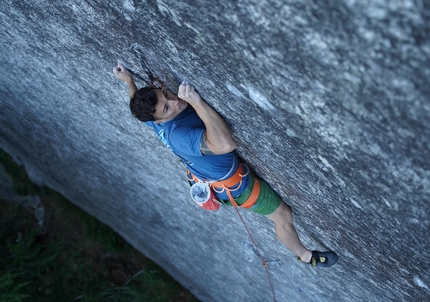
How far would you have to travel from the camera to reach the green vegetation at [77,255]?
5.78 meters

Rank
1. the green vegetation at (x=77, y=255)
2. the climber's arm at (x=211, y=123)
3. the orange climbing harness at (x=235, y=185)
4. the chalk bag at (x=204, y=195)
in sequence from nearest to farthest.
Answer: the climber's arm at (x=211, y=123) → the orange climbing harness at (x=235, y=185) → the chalk bag at (x=204, y=195) → the green vegetation at (x=77, y=255)

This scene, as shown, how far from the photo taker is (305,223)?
2.96m

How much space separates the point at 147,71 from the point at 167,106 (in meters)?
0.24

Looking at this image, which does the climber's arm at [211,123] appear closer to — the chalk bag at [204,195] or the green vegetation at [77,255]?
the chalk bag at [204,195]

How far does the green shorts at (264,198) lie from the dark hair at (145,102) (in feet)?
2.73

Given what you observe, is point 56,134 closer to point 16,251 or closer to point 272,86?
point 16,251

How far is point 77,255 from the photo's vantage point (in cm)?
623

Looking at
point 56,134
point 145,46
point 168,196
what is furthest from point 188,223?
point 145,46

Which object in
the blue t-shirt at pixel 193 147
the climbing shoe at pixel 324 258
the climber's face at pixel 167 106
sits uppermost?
the climber's face at pixel 167 106

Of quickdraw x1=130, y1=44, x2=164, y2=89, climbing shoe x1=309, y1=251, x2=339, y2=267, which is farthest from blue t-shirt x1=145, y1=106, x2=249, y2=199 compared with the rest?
climbing shoe x1=309, y1=251, x2=339, y2=267

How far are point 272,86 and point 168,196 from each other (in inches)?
105

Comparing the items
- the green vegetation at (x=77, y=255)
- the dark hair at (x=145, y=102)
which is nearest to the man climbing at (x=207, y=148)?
the dark hair at (x=145, y=102)

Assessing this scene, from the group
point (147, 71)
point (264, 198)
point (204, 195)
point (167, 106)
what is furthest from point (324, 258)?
point (147, 71)

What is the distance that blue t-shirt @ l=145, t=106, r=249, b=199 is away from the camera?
2504mm
